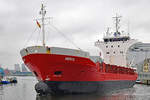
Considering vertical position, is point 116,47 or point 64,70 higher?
point 116,47

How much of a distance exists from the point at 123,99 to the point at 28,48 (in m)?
9.64

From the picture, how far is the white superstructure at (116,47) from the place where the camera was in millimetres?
33812

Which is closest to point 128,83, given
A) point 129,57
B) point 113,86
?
point 129,57

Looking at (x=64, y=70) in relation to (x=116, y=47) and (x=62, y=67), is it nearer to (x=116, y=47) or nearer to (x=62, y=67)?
(x=62, y=67)

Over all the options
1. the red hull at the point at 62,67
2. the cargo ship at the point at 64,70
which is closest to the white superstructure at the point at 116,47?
the cargo ship at the point at 64,70

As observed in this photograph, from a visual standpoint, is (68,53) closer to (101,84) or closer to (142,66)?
(101,84)

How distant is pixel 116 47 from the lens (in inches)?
1340

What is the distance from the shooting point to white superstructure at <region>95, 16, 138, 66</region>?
33812 mm

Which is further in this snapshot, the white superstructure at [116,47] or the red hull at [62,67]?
the white superstructure at [116,47]

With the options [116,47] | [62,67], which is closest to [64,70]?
[62,67]

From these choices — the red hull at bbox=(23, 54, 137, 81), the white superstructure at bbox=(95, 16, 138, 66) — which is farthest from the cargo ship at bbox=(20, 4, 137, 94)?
the white superstructure at bbox=(95, 16, 138, 66)

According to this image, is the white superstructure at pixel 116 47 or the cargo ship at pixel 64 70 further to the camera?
the white superstructure at pixel 116 47

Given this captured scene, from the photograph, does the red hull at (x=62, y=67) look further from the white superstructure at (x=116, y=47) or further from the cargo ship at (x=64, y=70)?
the white superstructure at (x=116, y=47)

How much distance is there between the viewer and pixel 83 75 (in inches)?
779
